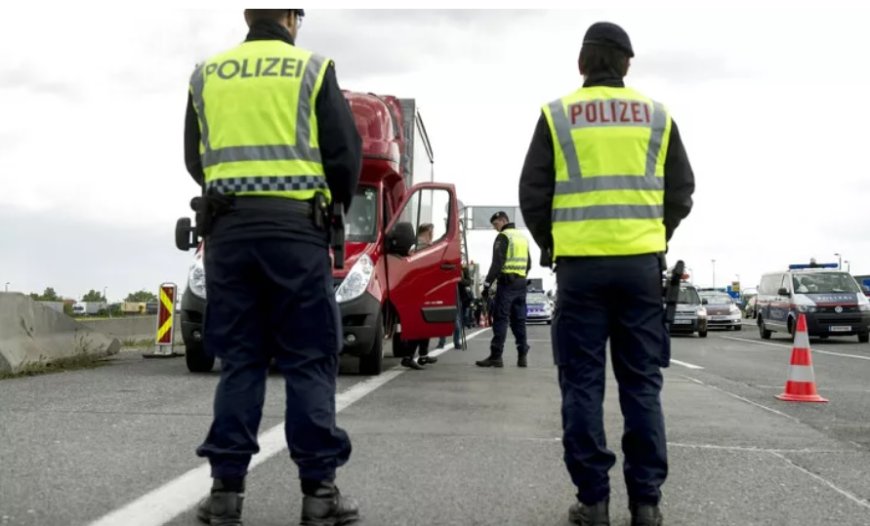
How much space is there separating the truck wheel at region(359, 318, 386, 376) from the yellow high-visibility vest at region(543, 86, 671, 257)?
5.96m

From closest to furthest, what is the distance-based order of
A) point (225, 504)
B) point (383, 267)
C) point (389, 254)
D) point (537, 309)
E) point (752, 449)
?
point (225, 504), point (752, 449), point (383, 267), point (389, 254), point (537, 309)

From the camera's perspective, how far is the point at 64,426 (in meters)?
5.59

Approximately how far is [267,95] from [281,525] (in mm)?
1534

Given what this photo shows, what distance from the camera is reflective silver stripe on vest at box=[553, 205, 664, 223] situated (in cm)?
357

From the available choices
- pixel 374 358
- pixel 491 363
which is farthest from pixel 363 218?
pixel 491 363

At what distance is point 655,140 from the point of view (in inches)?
144

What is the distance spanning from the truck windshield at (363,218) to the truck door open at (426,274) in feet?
0.75

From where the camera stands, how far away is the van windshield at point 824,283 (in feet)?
76.5

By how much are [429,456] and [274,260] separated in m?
1.95

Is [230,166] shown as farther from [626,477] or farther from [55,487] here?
[626,477]

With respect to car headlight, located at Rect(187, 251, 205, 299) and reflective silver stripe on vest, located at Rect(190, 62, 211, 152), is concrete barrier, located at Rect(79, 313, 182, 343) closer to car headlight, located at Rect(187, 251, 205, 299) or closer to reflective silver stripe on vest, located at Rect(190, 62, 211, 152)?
car headlight, located at Rect(187, 251, 205, 299)

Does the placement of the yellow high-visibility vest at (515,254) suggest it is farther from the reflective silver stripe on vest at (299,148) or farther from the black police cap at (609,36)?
the reflective silver stripe on vest at (299,148)

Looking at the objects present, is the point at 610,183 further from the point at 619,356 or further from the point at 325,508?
the point at 325,508

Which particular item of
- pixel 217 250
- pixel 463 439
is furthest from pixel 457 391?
pixel 217 250
